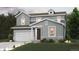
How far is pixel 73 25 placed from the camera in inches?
152

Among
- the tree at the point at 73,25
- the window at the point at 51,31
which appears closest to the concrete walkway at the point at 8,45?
the window at the point at 51,31

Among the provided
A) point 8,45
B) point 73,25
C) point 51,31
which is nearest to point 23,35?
point 8,45

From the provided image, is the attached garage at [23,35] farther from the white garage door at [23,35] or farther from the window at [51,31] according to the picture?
the window at [51,31]

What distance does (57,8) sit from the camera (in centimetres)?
390

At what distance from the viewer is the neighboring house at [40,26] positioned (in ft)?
12.7

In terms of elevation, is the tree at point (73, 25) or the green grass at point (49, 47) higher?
the tree at point (73, 25)

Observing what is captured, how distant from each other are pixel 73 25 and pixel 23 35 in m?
0.66

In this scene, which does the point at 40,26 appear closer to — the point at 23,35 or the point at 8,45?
the point at 23,35
